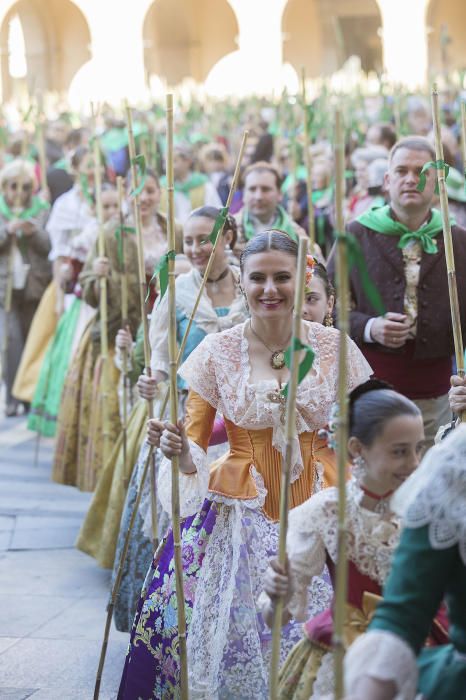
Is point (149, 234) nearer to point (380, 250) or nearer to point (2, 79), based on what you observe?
point (380, 250)

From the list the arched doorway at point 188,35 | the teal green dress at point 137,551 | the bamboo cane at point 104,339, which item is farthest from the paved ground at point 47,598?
the arched doorway at point 188,35

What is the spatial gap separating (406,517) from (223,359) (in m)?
1.58

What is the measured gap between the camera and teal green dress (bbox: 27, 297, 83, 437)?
27.6 feet

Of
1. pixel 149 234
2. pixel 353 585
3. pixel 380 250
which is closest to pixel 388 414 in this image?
pixel 353 585

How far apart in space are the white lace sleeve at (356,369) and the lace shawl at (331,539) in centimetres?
88

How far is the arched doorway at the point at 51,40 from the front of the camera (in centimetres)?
3675

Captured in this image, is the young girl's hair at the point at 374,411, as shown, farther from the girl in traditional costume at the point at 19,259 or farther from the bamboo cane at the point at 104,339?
the girl in traditional costume at the point at 19,259

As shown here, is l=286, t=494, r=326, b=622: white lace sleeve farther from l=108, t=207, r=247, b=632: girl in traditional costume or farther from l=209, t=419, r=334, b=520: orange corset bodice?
l=108, t=207, r=247, b=632: girl in traditional costume

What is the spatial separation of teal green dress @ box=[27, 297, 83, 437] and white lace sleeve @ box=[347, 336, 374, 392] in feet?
14.9

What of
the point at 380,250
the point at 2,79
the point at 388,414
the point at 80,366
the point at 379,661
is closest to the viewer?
the point at 379,661

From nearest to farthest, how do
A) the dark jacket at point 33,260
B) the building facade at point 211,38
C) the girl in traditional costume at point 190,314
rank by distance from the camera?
1. the girl in traditional costume at point 190,314
2. the dark jacket at point 33,260
3. the building facade at point 211,38

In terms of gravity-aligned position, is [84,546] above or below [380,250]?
below

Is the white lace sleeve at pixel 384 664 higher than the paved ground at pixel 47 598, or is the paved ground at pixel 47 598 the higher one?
the white lace sleeve at pixel 384 664

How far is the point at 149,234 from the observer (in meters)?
6.76
